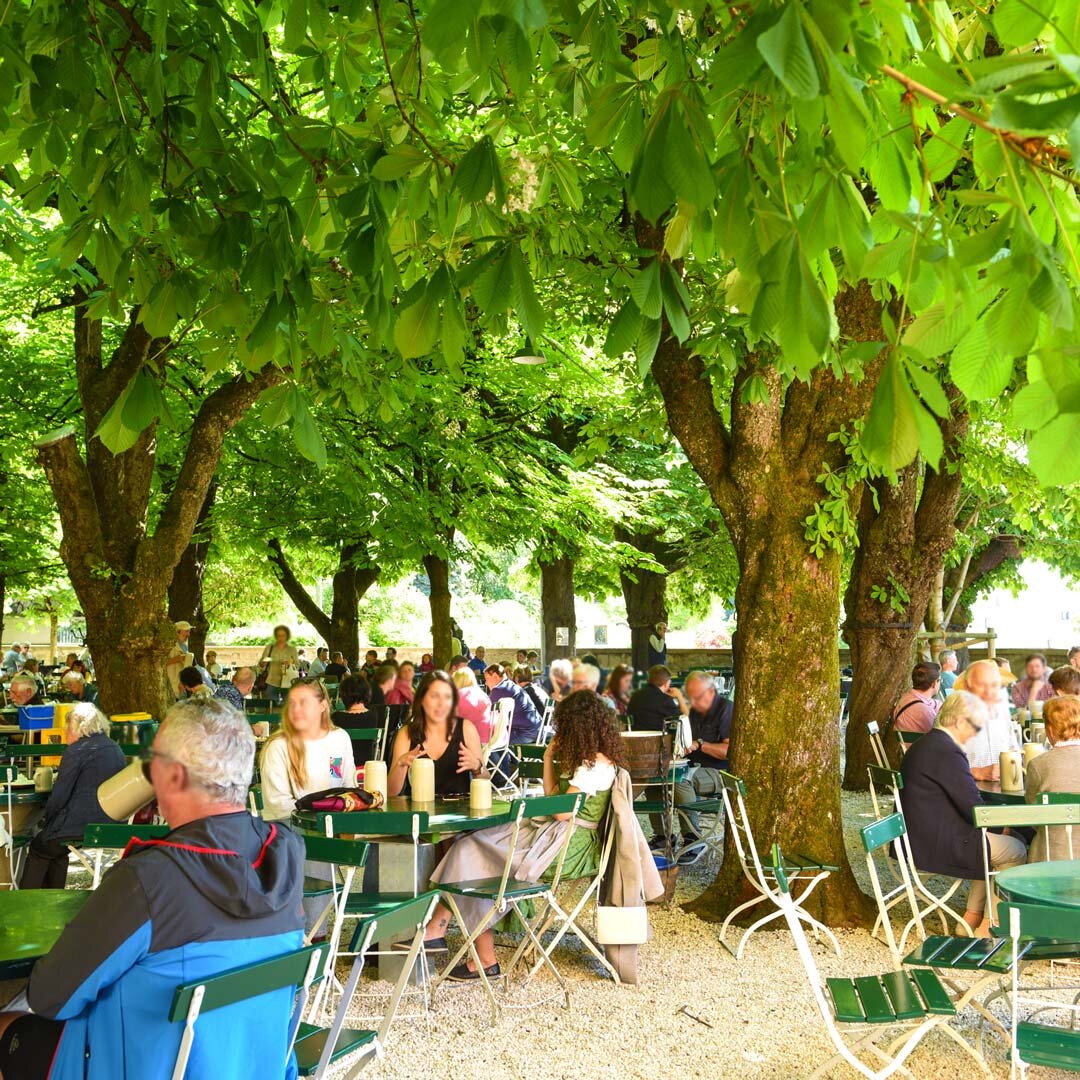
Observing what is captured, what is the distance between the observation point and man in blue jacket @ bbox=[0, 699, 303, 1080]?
10.2 ft

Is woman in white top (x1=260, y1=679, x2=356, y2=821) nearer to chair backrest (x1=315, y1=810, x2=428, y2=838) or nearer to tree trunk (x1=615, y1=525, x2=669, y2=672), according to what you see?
chair backrest (x1=315, y1=810, x2=428, y2=838)

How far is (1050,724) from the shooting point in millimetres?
Answer: 7113

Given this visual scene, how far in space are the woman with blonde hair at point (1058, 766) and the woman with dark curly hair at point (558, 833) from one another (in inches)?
101

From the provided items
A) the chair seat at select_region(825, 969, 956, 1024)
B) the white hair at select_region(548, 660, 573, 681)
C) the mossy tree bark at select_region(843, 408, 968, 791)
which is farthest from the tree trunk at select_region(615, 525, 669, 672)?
the chair seat at select_region(825, 969, 956, 1024)

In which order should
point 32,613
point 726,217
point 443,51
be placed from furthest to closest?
point 32,613, point 726,217, point 443,51

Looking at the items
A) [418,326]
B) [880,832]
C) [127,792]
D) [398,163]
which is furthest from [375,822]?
[398,163]

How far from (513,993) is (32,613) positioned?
3686cm

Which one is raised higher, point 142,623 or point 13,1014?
point 142,623

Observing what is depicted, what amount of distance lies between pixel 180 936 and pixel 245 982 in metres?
0.22

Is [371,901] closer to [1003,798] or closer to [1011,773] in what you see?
[1003,798]

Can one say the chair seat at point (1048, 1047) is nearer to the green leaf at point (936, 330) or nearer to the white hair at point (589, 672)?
the green leaf at point (936, 330)

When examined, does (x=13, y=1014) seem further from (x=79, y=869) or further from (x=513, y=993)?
(x=79, y=869)

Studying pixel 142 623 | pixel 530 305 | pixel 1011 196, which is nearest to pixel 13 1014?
pixel 530 305

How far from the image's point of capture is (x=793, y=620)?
7.82m
